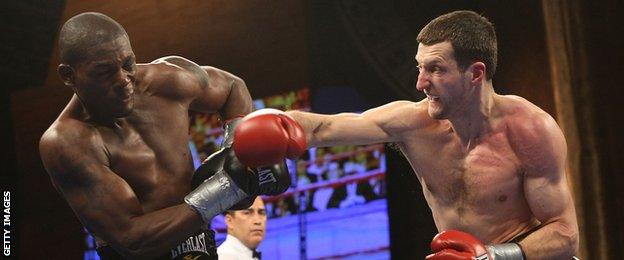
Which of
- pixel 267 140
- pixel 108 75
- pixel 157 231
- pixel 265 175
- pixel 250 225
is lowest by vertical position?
pixel 250 225

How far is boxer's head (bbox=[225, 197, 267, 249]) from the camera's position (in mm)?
4535

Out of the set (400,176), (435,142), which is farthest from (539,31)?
(435,142)

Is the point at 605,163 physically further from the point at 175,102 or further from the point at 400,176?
the point at 175,102

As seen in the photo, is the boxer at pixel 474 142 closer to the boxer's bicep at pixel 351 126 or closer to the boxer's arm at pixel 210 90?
the boxer's bicep at pixel 351 126

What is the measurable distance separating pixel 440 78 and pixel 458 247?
484 millimetres

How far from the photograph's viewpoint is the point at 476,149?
2.42 meters

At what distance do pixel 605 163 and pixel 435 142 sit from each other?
5.69 feet

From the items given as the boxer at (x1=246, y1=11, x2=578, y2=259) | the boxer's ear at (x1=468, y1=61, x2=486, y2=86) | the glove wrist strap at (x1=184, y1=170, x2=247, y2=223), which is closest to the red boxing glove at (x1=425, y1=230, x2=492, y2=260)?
the boxer at (x1=246, y1=11, x2=578, y2=259)

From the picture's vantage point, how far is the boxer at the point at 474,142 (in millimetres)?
2332

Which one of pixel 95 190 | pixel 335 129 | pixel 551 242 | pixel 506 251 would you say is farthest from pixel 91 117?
pixel 551 242

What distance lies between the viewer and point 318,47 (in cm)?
461

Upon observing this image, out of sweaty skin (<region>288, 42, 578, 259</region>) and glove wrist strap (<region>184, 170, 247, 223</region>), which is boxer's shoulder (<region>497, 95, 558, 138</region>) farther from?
glove wrist strap (<region>184, 170, 247, 223</region>)

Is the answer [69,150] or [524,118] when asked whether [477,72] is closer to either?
[524,118]

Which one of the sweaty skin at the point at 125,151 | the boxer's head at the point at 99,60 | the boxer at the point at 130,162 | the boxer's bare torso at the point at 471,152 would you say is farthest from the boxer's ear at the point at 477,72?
the boxer's head at the point at 99,60
